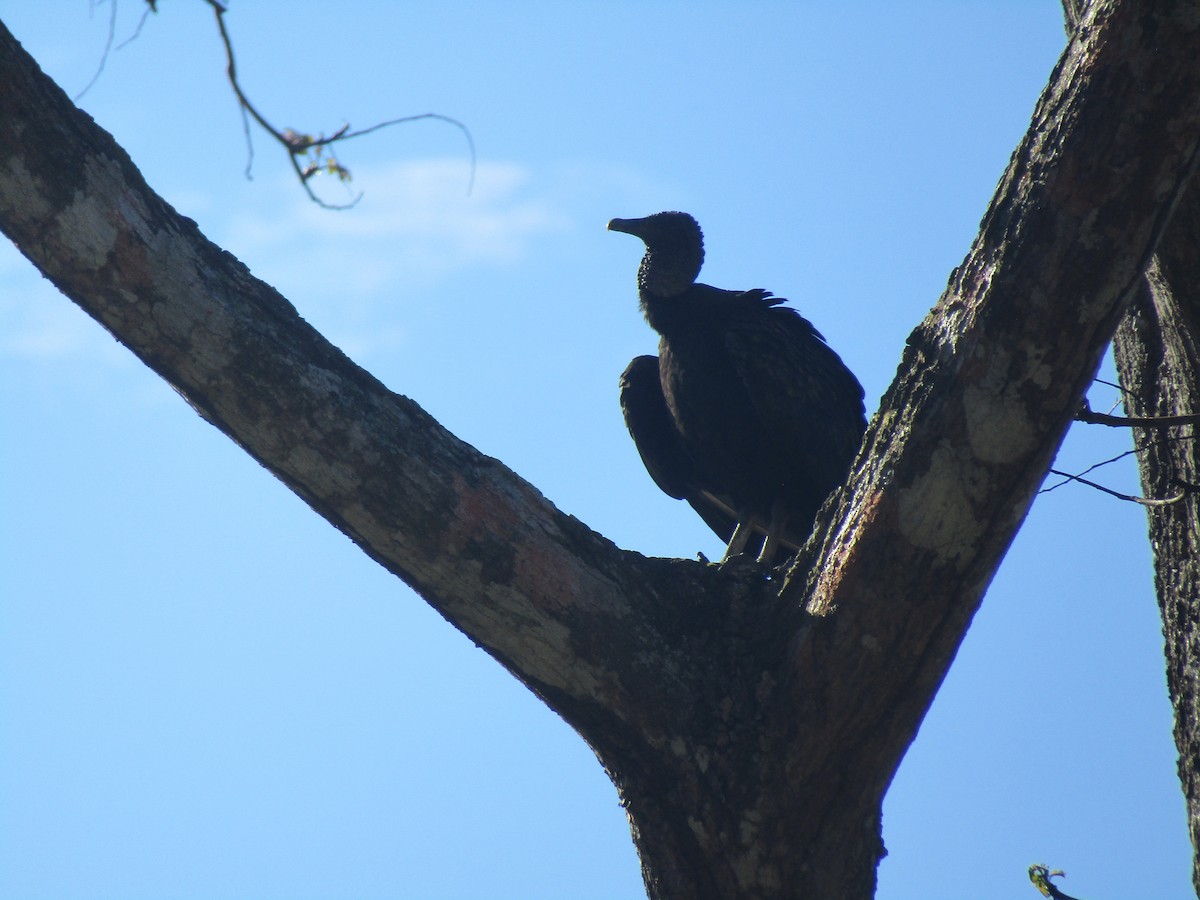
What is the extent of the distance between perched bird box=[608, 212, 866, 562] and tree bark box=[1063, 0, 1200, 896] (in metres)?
1.32

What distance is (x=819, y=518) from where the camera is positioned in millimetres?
2773

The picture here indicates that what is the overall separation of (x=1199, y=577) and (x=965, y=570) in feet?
3.15

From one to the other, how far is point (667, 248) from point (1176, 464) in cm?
298

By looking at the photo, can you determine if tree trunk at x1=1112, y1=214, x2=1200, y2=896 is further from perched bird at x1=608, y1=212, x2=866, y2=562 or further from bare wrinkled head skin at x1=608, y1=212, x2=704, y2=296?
bare wrinkled head skin at x1=608, y1=212, x2=704, y2=296

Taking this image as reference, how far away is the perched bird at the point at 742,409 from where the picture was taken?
441 centimetres

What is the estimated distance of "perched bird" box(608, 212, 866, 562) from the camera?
4410 millimetres

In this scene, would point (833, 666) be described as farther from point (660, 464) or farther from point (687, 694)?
point (660, 464)

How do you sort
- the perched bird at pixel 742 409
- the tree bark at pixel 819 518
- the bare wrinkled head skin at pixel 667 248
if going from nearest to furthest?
1. the tree bark at pixel 819 518
2. the perched bird at pixel 742 409
3. the bare wrinkled head skin at pixel 667 248

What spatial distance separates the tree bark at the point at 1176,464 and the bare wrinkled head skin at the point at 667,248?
7.86 ft

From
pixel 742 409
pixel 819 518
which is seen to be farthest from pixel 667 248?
pixel 819 518

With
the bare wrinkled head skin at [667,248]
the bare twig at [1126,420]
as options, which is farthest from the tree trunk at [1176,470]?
the bare wrinkled head skin at [667,248]

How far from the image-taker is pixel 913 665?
2.55 m

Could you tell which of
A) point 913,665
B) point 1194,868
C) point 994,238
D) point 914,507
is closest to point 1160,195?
point 994,238

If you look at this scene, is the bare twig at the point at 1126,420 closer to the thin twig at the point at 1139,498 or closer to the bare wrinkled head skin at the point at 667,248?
the thin twig at the point at 1139,498
